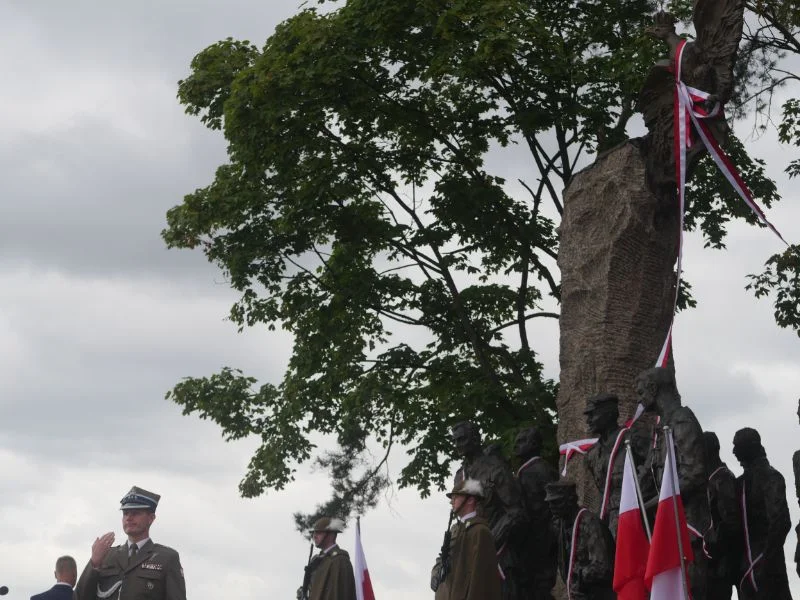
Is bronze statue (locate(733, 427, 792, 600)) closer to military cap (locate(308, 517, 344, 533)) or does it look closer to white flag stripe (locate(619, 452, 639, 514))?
white flag stripe (locate(619, 452, 639, 514))

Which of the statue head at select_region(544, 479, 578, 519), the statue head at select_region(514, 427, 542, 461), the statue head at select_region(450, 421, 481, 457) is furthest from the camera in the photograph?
the statue head at select_region(514, 427, 542, 461)

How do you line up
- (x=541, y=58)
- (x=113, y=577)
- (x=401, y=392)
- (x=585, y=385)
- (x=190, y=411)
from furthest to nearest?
(x=190, y=411) < (x=401, y=392) < (x=541, y=58) < (x=585, y=385) < (x=113, y=577)

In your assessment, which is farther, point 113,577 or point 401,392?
point 401,392

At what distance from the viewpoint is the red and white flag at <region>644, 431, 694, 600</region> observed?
957cm

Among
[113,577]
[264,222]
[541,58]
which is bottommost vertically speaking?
[113,577]

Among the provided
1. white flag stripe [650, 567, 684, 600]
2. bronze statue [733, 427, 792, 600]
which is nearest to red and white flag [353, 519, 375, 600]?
bronze statue [733, 427, 792, 600]

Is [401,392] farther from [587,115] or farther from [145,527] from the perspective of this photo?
[145,527]

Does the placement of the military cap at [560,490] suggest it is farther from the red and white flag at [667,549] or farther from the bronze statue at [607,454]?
the red and white flag at [667,549]

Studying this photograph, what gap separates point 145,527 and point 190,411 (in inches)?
563

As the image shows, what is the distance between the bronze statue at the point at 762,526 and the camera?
1245 centimetres

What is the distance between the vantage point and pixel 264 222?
69.5 ft

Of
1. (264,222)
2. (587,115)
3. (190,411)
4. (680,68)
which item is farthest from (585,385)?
(190,411)

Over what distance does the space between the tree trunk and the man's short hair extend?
589cm

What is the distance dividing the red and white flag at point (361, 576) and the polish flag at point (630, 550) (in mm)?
3716
